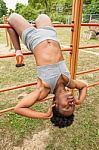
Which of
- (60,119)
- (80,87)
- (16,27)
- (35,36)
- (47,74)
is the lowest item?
(60,119)

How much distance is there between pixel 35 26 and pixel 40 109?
4.39 ft

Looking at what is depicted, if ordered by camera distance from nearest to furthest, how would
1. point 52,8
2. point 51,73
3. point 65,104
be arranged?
point 65,104 < point 51,73 < point 52,8

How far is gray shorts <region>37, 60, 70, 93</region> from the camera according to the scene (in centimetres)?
237

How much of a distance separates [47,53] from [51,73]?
26 centimetres

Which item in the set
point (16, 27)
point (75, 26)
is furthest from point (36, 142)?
point (75, 26)

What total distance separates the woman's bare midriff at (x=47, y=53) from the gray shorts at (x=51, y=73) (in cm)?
6

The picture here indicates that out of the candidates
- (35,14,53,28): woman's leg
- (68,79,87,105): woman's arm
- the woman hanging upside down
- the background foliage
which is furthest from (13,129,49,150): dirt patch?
the background foliage

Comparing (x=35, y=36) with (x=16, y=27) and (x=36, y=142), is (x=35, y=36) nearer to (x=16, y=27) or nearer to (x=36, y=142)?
(x=16, y=27)

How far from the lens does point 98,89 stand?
14.2 ft

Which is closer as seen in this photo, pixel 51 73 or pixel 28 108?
pixel 28 108

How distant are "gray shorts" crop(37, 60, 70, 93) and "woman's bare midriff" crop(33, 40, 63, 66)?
6 cm

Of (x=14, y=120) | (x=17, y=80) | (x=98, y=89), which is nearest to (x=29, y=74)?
(x=17, y=80)

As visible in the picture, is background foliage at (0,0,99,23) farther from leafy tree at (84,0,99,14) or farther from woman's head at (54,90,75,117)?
woman's head at (54,90,75,117)

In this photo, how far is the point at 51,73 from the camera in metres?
2.39
